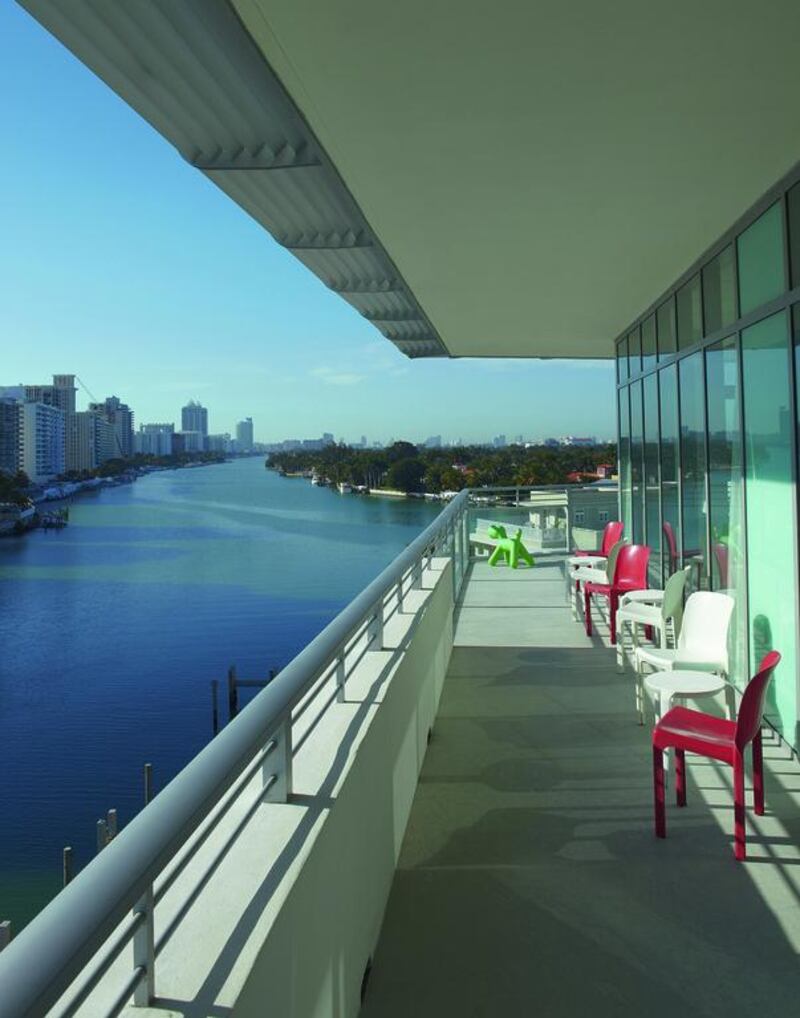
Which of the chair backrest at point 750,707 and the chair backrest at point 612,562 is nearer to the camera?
the chair backrest at point 750,707

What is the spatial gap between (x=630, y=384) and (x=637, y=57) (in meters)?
6.64

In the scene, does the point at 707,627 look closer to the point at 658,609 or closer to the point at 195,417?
the point at 658,609

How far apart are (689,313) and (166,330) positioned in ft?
364

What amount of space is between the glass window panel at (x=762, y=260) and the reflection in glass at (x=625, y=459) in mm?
4541

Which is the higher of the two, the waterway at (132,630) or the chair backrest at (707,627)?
the chair backrest at (707,627)

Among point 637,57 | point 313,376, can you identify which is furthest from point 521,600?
point 313,376

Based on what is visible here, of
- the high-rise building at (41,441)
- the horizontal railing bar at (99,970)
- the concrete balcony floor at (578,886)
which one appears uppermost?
the high-rise building at (41,441)

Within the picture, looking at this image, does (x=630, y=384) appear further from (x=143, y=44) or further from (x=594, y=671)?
(x=143, y=44)

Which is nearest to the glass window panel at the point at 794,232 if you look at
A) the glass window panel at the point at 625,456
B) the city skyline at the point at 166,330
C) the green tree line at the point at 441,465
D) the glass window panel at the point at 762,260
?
the glass window panel at the point at 762,260

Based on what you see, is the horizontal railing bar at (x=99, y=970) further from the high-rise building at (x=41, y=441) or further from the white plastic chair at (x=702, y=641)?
the high-rise building at (x=41, y=441)

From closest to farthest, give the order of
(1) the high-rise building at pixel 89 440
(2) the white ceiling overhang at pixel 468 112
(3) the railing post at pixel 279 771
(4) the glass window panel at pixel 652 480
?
(3) the railing post at pixel 279 771
(2) the white ceiling overhang at pixel 468 112
(4) the glass window panel at pixel 652 480
(1) the high-rise building at pixel 89 440

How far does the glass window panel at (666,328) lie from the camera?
22.2ft

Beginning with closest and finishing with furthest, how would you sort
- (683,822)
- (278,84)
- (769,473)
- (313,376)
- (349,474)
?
1. (278,84)
2. (683,822)
3. (769,473)
4. (349,474)
5. (313,376)

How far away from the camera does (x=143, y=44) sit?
8.84 feet
